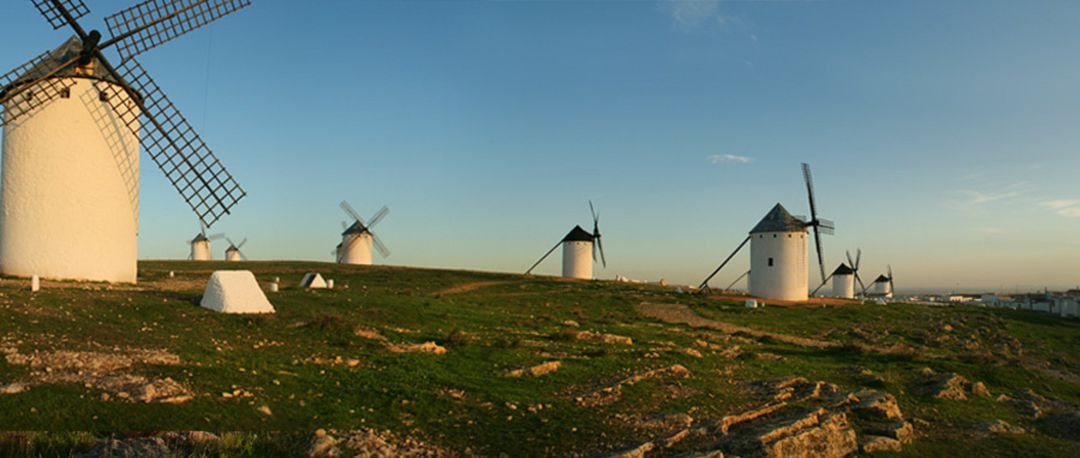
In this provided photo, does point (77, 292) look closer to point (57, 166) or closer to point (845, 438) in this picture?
point (57, 166)

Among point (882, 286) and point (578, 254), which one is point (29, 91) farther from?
point (882, 286)

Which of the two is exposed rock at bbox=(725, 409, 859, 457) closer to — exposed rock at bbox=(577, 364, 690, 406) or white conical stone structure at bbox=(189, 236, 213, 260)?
exposed rock at bbox=(577, 364, 690, 406)

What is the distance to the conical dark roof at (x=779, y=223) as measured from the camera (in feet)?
164

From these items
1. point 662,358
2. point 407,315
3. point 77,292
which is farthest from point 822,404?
point 77,292

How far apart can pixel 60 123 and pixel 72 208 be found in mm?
3289

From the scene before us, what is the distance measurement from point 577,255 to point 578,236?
2.28 meters

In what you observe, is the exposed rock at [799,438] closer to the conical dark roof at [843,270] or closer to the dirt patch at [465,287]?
the dirt patch at [465,287]

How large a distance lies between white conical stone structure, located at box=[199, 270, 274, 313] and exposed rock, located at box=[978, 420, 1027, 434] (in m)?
19.3

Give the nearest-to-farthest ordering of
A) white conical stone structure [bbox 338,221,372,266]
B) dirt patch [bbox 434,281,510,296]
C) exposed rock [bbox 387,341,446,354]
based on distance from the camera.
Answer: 1. exposed rock [bbox 387,341,446,354]
2. dirt patch [bbox 434,281,510,296]
3. white conical stone structure [bbox 338,221,372,266]

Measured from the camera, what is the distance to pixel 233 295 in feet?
Answer: 64.7

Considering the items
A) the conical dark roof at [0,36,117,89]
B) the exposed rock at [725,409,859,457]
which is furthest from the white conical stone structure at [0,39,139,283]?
the exposed rock at [725,409,859,457]

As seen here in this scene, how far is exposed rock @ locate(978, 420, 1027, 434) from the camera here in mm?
14672

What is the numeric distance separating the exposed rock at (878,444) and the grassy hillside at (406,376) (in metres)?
0.47

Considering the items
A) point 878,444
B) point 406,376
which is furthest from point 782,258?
point 406,376
